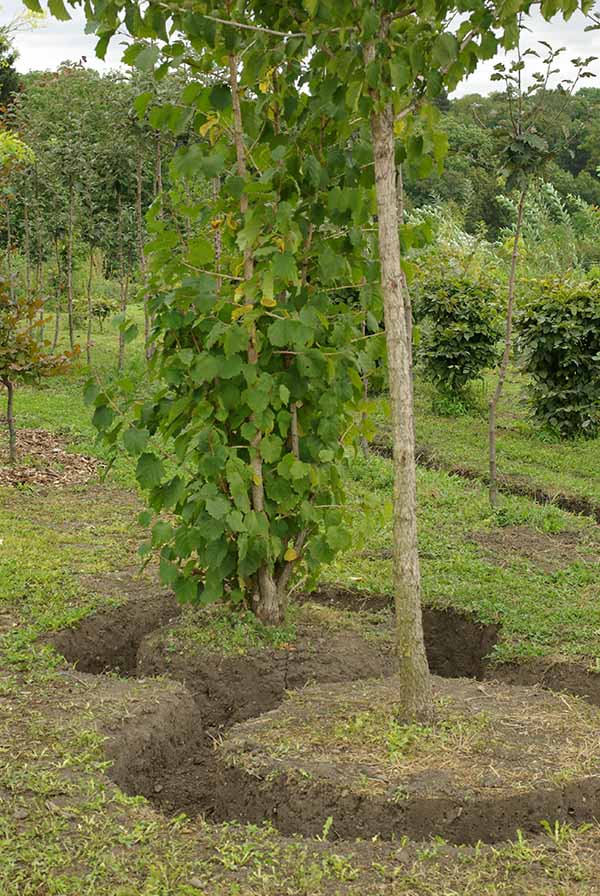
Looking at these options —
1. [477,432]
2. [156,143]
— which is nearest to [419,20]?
[477,432]

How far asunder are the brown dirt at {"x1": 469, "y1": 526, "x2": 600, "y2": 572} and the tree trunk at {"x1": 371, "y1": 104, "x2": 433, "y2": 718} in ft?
9.05

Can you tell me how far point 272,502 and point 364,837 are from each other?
185 cm

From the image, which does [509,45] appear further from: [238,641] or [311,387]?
[238,641]

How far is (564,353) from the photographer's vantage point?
11.0 m

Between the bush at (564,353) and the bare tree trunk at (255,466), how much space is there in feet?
21.8

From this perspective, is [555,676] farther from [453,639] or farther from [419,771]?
[419,771]

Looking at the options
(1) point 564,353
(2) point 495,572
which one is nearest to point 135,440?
(2) point 495,572

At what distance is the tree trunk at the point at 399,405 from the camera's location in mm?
3734

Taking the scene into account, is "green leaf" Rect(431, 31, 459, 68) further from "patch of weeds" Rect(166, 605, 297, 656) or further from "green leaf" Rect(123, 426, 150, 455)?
"patch of weeds" Rect(166, 605, 297, 656)

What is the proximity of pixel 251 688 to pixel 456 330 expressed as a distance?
809 centimetres

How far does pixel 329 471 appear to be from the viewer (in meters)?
4.88

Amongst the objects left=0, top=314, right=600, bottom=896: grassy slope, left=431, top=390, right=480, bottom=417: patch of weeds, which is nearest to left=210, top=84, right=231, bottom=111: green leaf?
left=0, top=314, right=600, bottom=896: grassy slope

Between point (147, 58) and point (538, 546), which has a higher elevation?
point (147, 58)

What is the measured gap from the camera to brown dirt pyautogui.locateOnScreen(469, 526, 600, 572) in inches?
259
